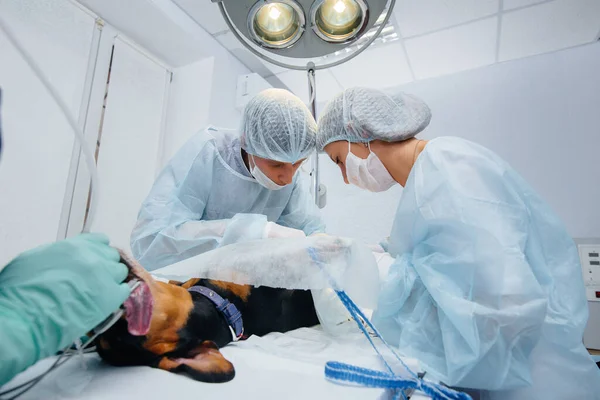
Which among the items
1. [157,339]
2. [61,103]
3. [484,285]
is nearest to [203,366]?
[157,339]

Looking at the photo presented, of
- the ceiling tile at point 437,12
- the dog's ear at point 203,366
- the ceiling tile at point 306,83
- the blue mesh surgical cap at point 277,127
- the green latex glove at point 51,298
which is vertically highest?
the ceiling tile at point 437,12

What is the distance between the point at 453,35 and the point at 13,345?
2.53m

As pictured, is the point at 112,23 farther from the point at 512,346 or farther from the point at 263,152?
the point at 512,346

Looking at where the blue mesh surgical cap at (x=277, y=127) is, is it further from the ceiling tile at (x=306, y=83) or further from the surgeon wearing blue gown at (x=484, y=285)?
the ceiling tile at (x=306, y=83)

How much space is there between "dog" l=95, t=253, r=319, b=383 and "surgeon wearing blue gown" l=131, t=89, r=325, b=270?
35 centimetres

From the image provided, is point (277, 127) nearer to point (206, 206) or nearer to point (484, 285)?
point (206, 206)

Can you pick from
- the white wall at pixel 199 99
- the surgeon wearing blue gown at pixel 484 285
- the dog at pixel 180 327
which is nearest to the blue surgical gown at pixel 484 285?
the surgeon wearing blue gown at pixel 484 285

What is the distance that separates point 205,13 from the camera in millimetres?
2230

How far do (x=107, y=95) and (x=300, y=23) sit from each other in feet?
4.64

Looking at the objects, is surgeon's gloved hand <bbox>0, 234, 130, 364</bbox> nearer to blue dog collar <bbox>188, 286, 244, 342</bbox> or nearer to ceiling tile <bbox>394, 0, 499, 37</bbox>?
blue dog collar <bbox>188, 286, 244, 342</bbox>

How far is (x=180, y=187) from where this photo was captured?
1.32m

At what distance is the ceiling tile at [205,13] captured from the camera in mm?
2148

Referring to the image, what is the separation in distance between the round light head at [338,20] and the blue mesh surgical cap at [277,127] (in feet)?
0.85

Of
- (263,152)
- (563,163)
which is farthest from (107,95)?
(563,163)
